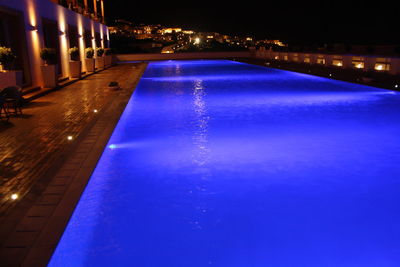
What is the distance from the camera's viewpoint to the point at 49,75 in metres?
11.6

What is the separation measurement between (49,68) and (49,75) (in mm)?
252

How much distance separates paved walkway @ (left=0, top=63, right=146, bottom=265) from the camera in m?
3.34

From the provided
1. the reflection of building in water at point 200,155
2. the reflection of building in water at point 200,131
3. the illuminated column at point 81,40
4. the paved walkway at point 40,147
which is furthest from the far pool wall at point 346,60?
the illuminated column at point 81,40

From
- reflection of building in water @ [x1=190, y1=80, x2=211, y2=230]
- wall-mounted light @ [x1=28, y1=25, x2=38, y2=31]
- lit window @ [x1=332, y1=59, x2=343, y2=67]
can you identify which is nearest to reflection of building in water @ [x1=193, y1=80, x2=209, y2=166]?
reflection of building in water @ [x1=190, y1=80, x2=211, y2=230]

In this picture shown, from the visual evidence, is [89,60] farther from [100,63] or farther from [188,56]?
[188,56]

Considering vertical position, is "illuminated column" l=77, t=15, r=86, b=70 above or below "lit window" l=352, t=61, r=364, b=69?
above

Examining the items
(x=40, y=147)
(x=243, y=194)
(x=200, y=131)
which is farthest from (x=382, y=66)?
(x=40, y=147)

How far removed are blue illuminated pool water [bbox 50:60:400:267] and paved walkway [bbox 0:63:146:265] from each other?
0.38 meters

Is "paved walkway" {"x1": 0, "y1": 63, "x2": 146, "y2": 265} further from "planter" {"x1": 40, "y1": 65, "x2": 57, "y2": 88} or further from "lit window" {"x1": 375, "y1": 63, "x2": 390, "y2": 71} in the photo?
"lit window" {"x1": 375, "y1": 63, "x2": 390, "y2": 71}

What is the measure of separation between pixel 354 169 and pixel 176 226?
8.75 feet

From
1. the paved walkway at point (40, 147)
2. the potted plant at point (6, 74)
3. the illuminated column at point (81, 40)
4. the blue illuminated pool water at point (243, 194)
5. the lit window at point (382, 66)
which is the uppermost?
the illuminated column at point (81, 40)

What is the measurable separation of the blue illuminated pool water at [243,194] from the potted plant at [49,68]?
5108mm

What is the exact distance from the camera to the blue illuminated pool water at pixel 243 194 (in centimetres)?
303

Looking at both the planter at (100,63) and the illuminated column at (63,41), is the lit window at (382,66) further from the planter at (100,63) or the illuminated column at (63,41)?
the planter at (100,63)
